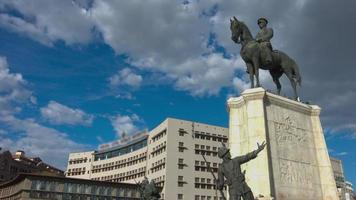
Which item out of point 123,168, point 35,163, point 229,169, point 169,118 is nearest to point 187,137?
point 169,118

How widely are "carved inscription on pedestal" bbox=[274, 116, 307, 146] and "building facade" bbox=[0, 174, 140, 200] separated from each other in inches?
2956

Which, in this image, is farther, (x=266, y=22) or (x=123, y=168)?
(x=123, y=168)

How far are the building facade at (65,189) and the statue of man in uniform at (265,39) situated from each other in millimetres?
74344

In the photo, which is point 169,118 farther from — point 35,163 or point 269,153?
point 35,163

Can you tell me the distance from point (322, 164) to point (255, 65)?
20.5ft

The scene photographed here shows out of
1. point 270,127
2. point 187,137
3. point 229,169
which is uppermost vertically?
point 187,137

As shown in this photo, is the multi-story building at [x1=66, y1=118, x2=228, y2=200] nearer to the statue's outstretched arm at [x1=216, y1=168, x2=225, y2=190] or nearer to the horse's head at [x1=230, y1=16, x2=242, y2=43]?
the horse's head at [x1=230, y1=16, x2=242, y2=43]

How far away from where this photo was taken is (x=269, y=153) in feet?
57.7

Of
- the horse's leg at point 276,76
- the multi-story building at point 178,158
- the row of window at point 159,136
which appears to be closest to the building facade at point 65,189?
the multi-story building at point 178,158

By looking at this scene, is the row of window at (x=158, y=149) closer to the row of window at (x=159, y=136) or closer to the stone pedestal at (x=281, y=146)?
the row of window at (x=159, y=136)

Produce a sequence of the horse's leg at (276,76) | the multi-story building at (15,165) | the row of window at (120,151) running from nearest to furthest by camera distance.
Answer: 1. the horse's leg at (276,76)
2. the row of window at (120,151)
3. the multi-story building at (15,165)

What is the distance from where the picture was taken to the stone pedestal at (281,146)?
17.2 meters

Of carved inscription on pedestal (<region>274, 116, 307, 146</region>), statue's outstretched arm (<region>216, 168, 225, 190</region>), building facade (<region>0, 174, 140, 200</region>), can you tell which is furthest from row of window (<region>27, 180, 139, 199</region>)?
statue's outstretched arm (<region>216, 168, 225, 190</region>)

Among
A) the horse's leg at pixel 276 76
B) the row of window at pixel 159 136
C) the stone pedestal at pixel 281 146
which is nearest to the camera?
the stone pedestal at pixel 281 146
